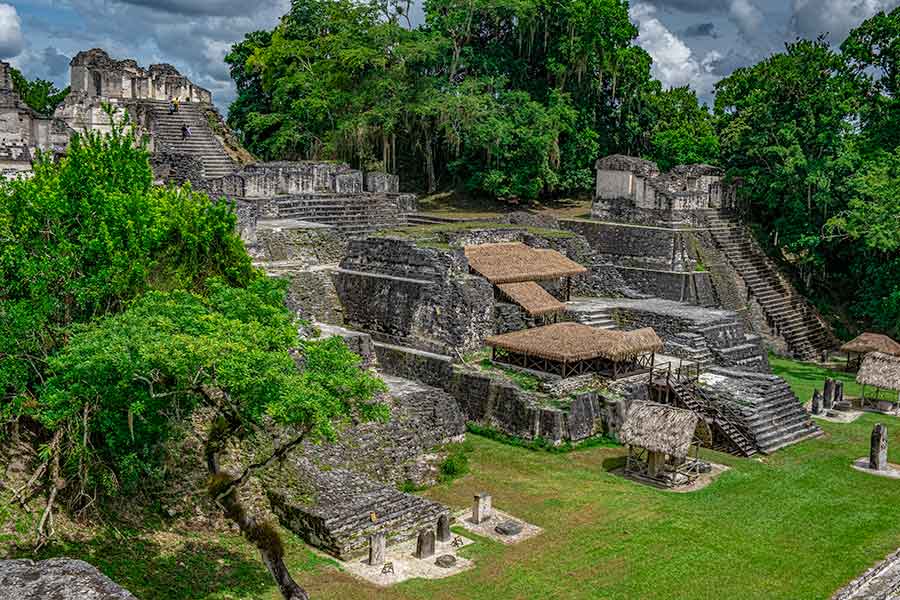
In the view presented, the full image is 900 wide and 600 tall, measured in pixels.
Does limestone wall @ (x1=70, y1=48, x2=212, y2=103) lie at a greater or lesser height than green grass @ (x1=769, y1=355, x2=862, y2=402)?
greater

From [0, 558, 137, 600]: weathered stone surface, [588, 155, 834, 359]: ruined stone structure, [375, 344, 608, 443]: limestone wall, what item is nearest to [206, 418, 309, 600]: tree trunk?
[0, 558, 137, 600]: weathered stone surface

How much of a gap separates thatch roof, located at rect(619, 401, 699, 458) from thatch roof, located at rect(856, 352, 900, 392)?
7662 millimetres

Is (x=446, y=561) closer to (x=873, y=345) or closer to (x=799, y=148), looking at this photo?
(x=873, y=345)

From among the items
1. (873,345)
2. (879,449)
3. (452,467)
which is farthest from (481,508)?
Result: (873,345)

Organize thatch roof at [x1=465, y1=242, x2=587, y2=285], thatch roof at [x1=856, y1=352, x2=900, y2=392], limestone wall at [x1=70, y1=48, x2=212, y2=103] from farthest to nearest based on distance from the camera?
limestone wall at [x1=70, y1=48, x2=212, y2=103], thatch roof at [x1=465, y1=242, x2=587, y2=285], thatch roof at [x1=856, y1=352, x2=900, y2=392]

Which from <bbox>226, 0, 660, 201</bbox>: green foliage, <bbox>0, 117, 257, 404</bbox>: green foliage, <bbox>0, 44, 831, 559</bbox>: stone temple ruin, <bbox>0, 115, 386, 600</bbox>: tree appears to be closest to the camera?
<bbox>0, 115, 386, 600</bbox>: tree

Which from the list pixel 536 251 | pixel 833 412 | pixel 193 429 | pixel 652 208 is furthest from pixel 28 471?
pixel 652 208

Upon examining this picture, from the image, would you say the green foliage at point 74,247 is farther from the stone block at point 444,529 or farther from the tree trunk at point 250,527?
the stone block at point 444,529

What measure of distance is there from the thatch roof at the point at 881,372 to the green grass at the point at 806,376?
157cm

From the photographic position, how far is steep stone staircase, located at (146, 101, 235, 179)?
98.2 ft

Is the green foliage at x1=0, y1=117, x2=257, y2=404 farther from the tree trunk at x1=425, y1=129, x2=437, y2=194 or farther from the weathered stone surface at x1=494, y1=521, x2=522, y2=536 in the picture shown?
the tree trunk at x1=425, y1=129, x2=437, y2=194

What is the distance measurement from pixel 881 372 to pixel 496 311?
30.7 feet

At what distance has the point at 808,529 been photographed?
45.3 feet

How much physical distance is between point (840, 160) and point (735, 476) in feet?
50.9
